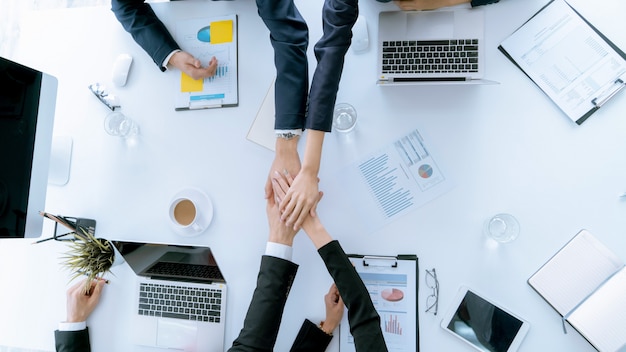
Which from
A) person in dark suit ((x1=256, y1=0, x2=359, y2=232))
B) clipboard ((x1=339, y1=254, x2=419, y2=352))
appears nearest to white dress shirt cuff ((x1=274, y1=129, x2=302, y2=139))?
person in dark suit ((x1=256, y1=0, x2=359, y2=232))

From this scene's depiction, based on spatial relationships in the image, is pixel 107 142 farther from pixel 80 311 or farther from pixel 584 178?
pixel 584 178

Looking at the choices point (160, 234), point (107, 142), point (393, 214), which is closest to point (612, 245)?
point (393, 214)

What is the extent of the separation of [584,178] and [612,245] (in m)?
0.21

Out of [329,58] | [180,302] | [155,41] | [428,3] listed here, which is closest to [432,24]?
[428,3]

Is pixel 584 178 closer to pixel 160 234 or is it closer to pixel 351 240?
pixel 351 240

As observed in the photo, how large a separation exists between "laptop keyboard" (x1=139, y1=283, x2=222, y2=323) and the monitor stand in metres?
0.49

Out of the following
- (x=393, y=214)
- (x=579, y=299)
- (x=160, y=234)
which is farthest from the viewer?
(x=160, y=234)

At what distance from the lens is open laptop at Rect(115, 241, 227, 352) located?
1.41 metres

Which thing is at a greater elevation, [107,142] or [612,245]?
[107,142]

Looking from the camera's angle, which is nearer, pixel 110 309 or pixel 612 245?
pixel 612 245

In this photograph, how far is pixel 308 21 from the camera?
1456 millimetres

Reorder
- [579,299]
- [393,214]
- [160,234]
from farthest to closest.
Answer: [160,234], [393,214], [579,299]

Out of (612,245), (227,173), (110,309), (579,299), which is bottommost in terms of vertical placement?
(579,299)

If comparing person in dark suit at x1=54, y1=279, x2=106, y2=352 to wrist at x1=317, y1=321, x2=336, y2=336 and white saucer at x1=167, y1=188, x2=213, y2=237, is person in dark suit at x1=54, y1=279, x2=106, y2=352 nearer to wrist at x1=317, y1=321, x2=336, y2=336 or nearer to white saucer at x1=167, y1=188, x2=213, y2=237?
white saucer at x1=167, y1=188, x2=213, y2=237
